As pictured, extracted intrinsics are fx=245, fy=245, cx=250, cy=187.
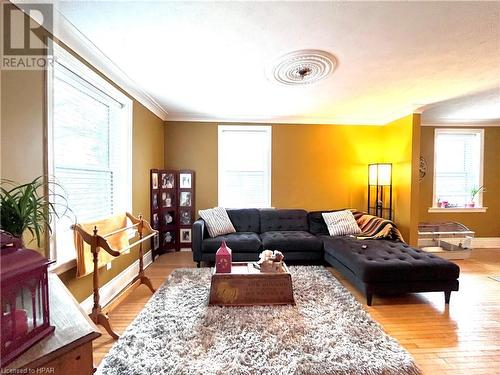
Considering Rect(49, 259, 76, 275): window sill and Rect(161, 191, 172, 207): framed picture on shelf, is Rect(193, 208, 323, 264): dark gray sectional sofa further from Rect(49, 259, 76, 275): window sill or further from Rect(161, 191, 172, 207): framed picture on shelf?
Rect(49, 259, 76, 275): window sill

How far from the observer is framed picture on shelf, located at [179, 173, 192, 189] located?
4328 millimetres

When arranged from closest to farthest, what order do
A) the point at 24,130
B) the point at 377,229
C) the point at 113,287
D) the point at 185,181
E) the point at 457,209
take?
the point at 24,130 < the point at 113,287 < the point at 377,229 < the point at 185,181 < the point at 457,209

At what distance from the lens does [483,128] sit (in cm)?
466

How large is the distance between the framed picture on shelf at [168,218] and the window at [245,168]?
89cm

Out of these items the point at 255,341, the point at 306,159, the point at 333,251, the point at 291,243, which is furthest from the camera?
the point at 306,159

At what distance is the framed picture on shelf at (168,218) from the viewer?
→ 418 centimetres

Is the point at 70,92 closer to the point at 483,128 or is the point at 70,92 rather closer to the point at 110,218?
the point at 110,218

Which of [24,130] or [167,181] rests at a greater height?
[24,130]

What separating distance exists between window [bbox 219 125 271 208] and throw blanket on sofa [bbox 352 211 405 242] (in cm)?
163

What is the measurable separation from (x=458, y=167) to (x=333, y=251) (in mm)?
3501

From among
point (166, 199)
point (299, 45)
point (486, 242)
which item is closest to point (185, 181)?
point (166, 199)

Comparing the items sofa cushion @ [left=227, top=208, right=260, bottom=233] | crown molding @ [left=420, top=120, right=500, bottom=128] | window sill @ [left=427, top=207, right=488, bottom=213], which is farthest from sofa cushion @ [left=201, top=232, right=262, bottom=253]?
crown molding @ [left=420, top=120, right=500, bottom=128]

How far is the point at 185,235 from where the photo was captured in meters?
4.39

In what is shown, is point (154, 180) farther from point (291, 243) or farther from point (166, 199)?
point (291, 243)
